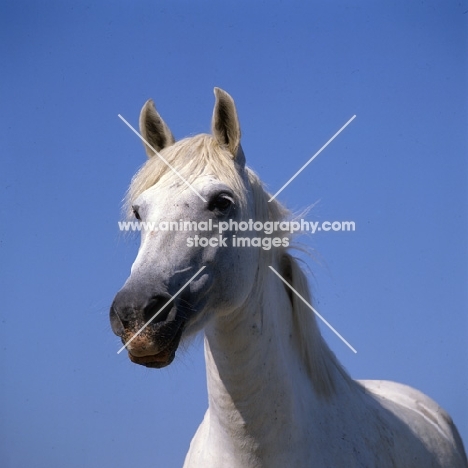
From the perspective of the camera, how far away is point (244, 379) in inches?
128

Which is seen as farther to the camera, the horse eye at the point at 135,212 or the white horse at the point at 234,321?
the horse eye at the point at 135,212

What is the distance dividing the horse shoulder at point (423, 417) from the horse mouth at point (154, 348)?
160 centimetres

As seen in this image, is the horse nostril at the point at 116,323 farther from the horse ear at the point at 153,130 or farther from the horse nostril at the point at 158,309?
the horse ear at the point at 153,130

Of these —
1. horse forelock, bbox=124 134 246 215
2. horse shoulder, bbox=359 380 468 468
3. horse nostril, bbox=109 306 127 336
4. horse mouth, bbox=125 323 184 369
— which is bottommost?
horse shoulder, bbox=359 380 468 468

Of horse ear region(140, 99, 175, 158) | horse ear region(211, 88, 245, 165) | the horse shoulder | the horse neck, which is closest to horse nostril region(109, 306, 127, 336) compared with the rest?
the horse neck

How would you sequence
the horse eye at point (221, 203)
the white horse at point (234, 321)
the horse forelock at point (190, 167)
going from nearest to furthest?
the white horse at point (234, 321), the horse eye at point (221, 203), the horse forelock at point (190, 167)

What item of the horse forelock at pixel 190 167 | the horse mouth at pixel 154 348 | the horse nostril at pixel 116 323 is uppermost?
the horse forelock at pixel 190 167

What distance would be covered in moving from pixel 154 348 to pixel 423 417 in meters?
2.65

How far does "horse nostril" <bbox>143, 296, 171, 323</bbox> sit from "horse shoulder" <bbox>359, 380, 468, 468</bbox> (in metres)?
1.71

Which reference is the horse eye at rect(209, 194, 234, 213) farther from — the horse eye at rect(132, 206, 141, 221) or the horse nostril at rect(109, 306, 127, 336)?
the horse nostril at rect(109, 306, 127, 336)

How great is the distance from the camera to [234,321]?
10.8ft

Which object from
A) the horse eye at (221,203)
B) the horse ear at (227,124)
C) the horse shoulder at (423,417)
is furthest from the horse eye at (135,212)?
the horse shoulder at (423,417)

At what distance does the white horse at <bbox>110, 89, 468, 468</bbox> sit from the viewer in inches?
115

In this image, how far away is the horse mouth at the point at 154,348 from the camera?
2.79 meters
